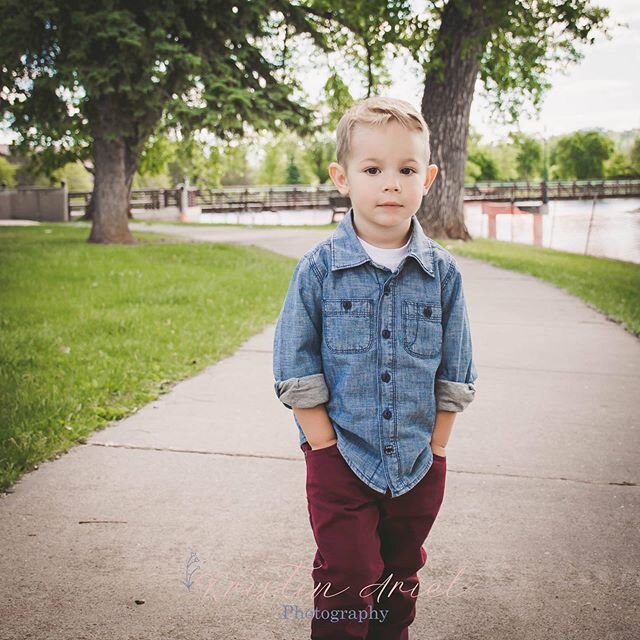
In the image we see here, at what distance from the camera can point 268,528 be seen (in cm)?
283

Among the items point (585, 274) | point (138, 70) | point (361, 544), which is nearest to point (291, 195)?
point (138, 70)

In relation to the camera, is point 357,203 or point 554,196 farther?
point 554,196

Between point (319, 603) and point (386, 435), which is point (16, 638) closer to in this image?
point (319, 603)

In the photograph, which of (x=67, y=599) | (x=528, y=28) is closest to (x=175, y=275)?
(x=67, y=599)

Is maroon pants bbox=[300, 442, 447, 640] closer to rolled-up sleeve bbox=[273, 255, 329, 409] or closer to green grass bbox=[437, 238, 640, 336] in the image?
rolled-up sleeve bbox=[273, 255, 329, 409]

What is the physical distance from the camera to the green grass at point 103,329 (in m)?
3.98

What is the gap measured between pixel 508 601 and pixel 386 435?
845 mm

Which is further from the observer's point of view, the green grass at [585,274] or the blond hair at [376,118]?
the green grass at [585,274]

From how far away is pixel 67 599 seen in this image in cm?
230

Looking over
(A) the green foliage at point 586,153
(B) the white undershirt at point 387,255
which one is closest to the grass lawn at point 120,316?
(B) the white undershirt at point 387,255

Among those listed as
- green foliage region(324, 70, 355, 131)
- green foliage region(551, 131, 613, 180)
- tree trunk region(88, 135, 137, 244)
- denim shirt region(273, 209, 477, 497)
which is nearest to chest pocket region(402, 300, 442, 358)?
denim shirt region(273, 209, 477, 497)

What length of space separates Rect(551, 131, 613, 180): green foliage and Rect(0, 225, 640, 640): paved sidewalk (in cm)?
8698

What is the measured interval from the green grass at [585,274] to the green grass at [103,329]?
3.65 m

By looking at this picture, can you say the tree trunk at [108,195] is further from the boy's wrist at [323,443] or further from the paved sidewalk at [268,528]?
the boy's wrist at [323,443]
